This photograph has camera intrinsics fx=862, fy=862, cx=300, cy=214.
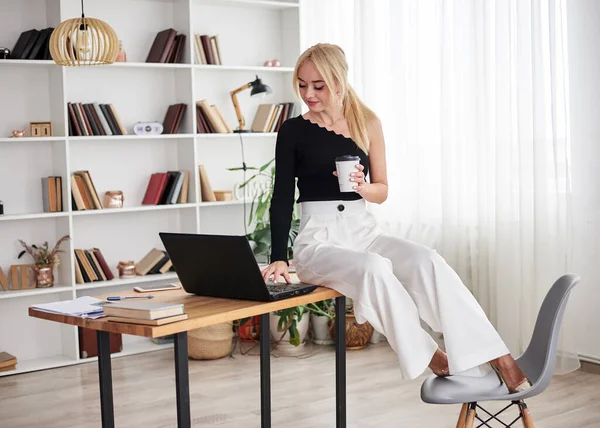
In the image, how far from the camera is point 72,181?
4812 mm

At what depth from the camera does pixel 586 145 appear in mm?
4012

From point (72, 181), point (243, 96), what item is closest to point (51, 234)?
point (72, 181)

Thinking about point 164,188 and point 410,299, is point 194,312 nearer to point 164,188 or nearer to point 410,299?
point 410,299

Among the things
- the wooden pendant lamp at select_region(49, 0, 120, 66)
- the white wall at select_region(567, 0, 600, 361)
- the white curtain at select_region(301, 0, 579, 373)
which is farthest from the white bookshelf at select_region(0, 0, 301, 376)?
the white wall at select_region(567, 0, 600, 361)

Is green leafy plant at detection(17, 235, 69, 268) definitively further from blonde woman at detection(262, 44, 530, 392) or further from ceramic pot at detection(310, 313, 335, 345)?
blonde woman at detection(262, 44, 530, 392)

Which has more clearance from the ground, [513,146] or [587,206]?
[513,146]

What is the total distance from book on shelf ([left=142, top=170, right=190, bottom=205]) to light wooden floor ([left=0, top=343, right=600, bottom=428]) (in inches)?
37.3

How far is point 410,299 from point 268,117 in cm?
305

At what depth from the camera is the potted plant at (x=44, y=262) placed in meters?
4.73

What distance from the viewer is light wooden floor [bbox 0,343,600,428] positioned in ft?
12.0

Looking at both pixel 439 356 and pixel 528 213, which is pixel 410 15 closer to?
pixel 528 213

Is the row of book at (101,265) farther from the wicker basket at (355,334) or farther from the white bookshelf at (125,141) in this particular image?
the wicker basket at (355,334)

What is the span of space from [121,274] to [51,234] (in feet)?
1.54

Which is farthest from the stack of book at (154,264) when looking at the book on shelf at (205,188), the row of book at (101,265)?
the book on shelf at (205,188)
